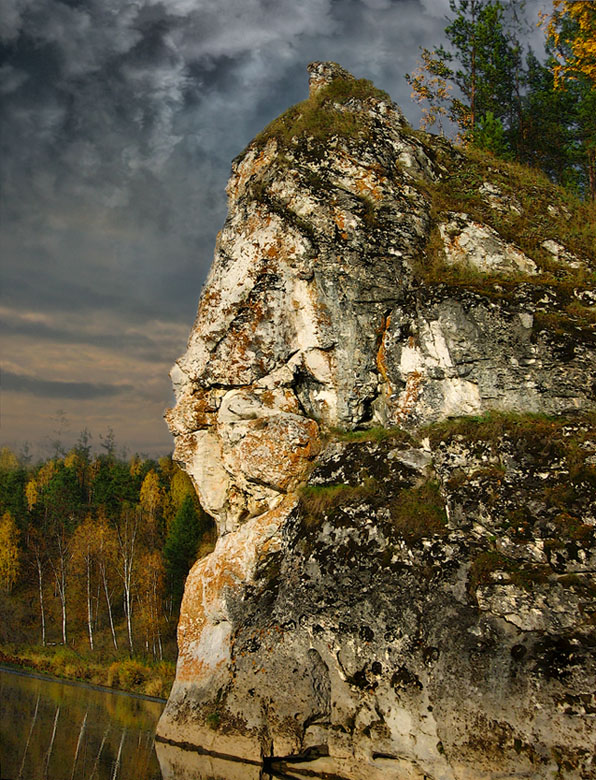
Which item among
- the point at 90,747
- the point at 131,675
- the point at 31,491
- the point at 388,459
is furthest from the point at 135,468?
the point at 388,459

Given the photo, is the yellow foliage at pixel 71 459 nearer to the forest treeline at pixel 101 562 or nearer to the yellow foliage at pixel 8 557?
the forest treeline at pixel 101 562

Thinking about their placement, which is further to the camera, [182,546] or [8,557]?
[8,557]

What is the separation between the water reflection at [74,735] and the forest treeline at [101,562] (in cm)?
1353

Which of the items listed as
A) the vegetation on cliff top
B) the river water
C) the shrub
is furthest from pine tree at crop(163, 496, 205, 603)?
the vegetation on cliff top

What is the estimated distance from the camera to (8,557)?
49875 mm

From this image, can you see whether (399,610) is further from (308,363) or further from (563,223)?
(563,223)

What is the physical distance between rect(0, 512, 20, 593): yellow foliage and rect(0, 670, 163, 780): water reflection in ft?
88.2

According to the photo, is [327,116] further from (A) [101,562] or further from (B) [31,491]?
(B) [31,491]

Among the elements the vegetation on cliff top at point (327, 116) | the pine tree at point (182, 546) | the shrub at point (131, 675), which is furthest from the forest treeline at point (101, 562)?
the vegetation on cliff top at point (327, 116)

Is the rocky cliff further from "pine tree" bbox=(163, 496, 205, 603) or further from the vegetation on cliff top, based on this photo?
"pine tree" bbox=(163, 496, 205, 603)

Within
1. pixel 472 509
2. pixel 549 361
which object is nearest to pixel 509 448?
pixel 472 509

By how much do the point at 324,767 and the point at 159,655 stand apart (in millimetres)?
26195

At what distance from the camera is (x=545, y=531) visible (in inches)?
528

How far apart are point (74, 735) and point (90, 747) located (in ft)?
4.62
